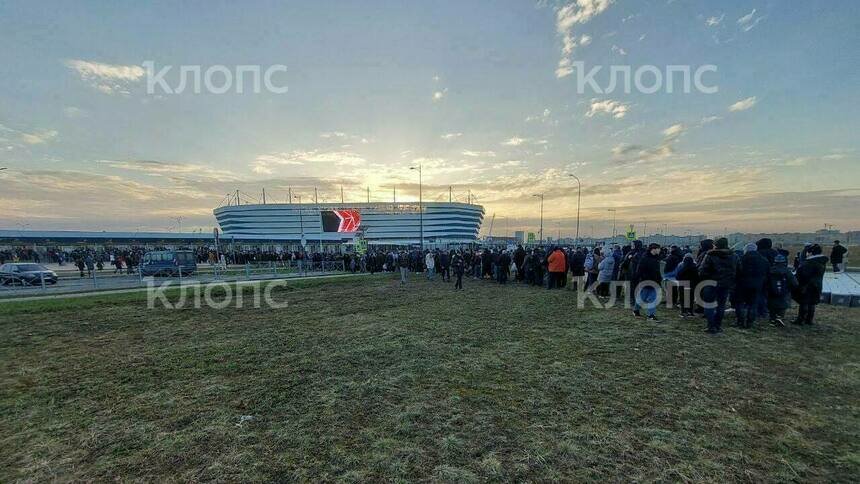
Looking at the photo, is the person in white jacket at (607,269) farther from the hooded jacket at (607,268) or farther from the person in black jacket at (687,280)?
the person in black jacket at (687,280)

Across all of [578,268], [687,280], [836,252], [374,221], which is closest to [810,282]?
[687,280]

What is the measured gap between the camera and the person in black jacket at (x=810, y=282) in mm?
7887

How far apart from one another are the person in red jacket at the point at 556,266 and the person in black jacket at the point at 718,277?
6879 millimetres

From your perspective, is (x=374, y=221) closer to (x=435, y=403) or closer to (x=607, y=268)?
(x=607, y=268)

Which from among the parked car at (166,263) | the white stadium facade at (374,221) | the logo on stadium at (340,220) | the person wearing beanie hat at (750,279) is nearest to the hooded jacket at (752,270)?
the person wearing beanie hat at (750,279)

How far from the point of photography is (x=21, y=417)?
4168 millimetres

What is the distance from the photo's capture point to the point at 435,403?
4438mm

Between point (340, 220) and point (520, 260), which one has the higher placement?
point (340, 220)

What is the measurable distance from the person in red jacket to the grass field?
6.02 metres

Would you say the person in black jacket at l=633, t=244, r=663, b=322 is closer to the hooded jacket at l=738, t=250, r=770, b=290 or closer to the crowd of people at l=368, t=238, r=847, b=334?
the crowd of people at l=368, t=238, r=847, b=334

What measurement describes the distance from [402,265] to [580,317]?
11147 mm

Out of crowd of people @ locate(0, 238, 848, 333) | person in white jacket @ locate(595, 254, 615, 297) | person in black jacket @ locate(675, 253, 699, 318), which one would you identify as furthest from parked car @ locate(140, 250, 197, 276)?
person in black jacket @ locate(675, 253, 699, 318)

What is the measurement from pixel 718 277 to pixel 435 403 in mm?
6862

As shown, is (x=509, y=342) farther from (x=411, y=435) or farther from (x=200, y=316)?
(x=200, y=316)
